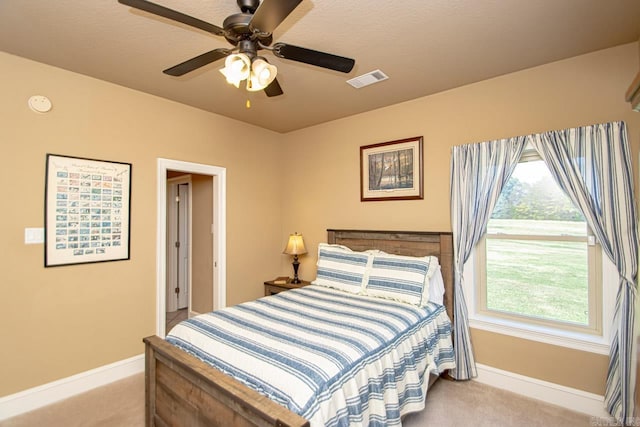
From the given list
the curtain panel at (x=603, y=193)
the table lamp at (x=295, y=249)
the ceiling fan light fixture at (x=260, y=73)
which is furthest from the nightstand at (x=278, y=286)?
the ceiling fan light fixture at (x=260, y=73)

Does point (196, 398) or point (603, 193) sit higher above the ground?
point (603, 193)

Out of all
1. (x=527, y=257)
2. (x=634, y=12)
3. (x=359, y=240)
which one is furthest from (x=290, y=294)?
(x=634, y=12)

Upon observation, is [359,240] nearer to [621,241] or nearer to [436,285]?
[436,285]

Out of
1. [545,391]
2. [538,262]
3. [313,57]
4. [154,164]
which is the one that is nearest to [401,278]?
[538,262]

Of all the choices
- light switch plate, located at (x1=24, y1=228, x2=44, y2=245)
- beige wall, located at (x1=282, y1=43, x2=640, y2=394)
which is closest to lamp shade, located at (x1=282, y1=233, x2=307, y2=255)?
beige wall, located at (x1=282, y1=43, x2=640, y2=394)

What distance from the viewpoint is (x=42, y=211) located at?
251 centimetres

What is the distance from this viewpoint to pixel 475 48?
2301mm

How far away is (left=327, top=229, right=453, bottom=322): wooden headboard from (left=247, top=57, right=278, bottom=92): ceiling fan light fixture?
84.5 inches

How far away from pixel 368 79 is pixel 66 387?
3.70 m

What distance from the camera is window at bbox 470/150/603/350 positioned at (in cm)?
245

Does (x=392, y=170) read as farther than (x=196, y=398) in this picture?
Yes

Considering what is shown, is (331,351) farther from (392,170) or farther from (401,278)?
(392,170)

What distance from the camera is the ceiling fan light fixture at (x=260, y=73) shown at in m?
1.62

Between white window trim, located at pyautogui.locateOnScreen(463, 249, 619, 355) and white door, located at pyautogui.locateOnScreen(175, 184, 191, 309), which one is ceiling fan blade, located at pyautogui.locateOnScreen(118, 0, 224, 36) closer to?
white window trim, located at pyautogui.locateOnScreen(463, 249, 619, 355)
